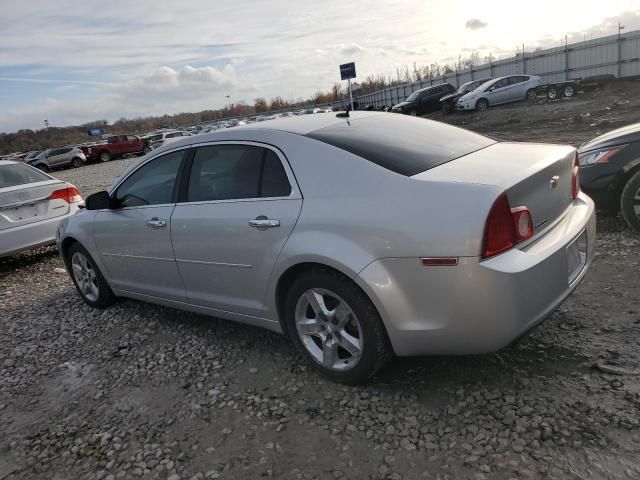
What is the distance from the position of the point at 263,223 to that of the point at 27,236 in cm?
516

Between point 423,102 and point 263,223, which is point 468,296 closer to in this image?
point 263,223

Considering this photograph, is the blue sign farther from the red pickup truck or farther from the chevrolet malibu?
the red pickup truck

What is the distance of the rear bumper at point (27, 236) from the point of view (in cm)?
675

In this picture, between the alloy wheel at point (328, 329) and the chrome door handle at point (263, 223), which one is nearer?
the alloy wheel at point (328, 329)

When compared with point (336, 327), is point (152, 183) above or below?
above

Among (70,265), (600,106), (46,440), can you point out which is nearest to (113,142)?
(600,106)

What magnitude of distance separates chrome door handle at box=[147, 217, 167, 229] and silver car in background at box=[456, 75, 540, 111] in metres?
23.4

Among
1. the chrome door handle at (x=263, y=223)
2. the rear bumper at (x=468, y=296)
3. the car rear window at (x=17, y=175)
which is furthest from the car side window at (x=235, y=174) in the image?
the car rear window at (x=17, y=175)

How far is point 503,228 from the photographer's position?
2.52m

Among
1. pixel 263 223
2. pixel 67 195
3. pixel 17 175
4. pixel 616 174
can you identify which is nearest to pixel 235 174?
pixel 263 223

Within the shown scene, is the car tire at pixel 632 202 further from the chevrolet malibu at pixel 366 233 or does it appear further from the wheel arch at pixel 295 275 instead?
the wheel arch at pixel 295 275

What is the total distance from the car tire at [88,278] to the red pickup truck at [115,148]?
32008mm

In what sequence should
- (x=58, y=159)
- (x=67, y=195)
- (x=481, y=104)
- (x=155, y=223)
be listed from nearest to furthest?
(x=155, y=223) → (x=67, y=195) → (x=481, y=104) → (x=58, y=159)

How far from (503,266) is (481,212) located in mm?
278
